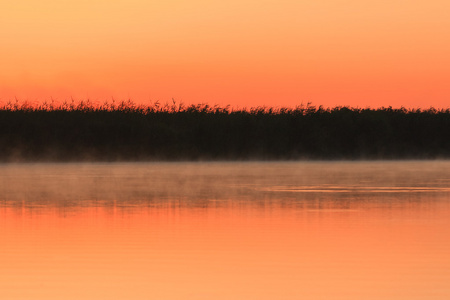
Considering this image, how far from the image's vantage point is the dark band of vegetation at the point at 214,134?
38094 millimetres

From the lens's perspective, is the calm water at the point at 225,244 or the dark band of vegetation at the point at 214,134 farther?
the dark band of vegetation at the point at 214,134

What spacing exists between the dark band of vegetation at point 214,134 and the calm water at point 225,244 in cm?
2021

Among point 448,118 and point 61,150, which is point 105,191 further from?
point 448,118

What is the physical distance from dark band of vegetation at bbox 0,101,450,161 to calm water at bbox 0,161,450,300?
2021 centimetres

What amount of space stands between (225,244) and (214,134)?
2926cm

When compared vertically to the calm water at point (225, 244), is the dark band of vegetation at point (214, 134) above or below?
above

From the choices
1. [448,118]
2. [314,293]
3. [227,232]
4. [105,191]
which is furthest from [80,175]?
[448,118]

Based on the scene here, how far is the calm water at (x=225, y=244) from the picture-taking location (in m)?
7.07

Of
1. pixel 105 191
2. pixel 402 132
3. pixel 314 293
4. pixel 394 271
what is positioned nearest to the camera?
pixel 314 293

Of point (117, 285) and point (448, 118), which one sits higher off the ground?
point (448, 118)

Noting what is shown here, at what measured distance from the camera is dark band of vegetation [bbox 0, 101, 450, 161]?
38.1m

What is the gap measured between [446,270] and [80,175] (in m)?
18.0

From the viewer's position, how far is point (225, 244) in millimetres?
9633

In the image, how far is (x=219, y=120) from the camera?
1551 inches
